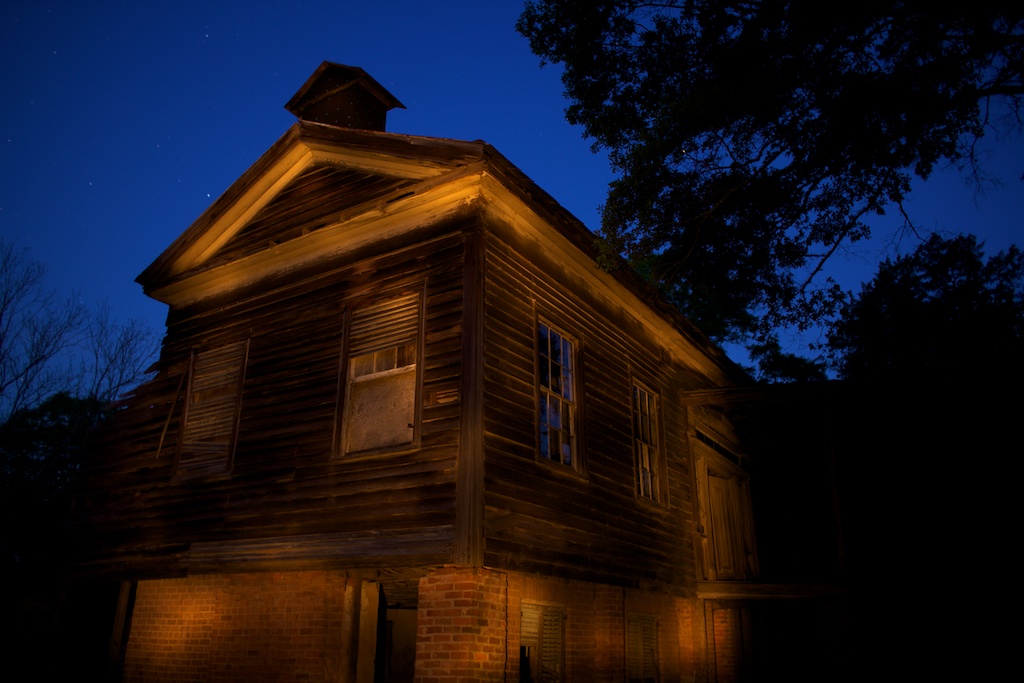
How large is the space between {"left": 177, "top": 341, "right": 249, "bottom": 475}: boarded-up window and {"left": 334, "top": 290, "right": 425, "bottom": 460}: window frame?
202cm

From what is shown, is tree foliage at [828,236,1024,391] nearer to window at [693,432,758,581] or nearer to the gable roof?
window at [693,432,758,581]

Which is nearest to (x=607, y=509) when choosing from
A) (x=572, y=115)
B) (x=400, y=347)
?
(x=400, y=347)

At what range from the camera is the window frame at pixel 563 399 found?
9.50 m

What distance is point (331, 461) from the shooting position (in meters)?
9.16

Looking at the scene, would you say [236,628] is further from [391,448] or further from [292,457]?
[391,448]

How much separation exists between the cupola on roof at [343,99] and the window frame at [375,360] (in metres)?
4.59

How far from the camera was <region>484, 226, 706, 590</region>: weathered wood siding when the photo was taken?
335 inches

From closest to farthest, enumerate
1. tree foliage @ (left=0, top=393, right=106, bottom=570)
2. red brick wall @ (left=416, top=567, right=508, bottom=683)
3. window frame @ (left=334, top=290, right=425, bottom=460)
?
red brick wall @ (left=416, top=567, right=508, bottom=683), window frame @ (left=334, top=290, right=425, bottom=460), tree foliage @ (left=0, top=393, right=106, bottom=570)

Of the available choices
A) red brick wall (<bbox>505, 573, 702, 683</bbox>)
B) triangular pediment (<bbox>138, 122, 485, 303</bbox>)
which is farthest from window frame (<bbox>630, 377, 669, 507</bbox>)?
triangular pediment (<bbox>138, 122, 485, 303</bbox>)

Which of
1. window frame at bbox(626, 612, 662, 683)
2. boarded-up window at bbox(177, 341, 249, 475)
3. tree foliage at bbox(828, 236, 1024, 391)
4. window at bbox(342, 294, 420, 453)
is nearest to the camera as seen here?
window at bbox(342, 294, 420, 453)

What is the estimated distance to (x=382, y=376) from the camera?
30.5 ft

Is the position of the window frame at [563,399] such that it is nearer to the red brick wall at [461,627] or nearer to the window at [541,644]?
the window at [541,644]

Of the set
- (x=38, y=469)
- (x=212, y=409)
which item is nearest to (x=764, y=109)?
(x=212, y=409)

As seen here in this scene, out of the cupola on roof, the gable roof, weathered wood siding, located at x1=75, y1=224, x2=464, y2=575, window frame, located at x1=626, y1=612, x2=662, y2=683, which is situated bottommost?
window frame, located at x1=626, y1=612, x2=662, y2=683
